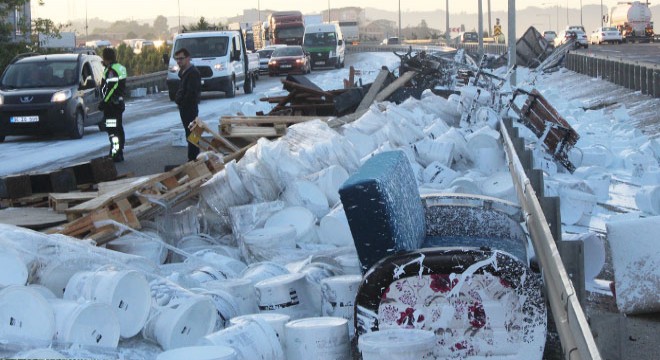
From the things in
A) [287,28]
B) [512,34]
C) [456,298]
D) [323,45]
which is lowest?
[456,298]

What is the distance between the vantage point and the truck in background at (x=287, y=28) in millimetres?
73188

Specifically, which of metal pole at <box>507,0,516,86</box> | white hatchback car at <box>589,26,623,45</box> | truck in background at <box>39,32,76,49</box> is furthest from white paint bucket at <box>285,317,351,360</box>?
white hatchback car at <box>589,26,623,45</box>

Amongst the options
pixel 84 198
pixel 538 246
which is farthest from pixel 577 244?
pixel 84 198

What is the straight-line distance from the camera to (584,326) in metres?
4.34

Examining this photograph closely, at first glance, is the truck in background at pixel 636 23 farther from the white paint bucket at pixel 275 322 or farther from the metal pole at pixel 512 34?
the white paint bucket at pixel 275 322

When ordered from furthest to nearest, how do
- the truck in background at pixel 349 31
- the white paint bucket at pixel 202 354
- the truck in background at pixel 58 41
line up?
the truck in background at pixel 349 31, the truck in background at pixel 58 41, the white paint bucket at pixel 202 354

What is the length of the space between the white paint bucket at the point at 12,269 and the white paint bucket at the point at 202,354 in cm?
124

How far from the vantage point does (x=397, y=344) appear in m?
5.33

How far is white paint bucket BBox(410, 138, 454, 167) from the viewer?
534 inches

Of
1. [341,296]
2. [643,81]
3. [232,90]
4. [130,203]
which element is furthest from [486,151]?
[232,90]

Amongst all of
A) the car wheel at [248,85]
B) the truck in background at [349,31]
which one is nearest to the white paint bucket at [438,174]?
the car wheel at [248,85]

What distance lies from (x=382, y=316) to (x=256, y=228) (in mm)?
4329

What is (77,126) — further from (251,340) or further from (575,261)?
(251,340)

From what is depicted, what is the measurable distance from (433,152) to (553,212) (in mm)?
5499
